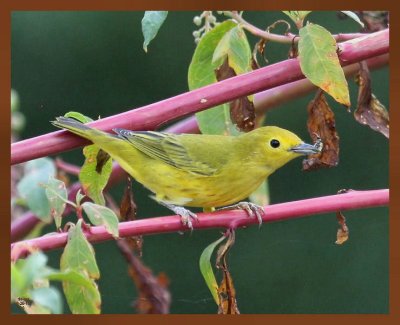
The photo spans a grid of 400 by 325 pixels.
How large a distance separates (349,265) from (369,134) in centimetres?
42

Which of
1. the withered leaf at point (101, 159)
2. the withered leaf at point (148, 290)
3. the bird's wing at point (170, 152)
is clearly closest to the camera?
the withered leaf at point (101, 159)

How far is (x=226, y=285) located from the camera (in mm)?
1289

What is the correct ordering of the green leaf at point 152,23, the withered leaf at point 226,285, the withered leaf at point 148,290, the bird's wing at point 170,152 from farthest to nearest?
the bird's wing at point 170,152 → the withered leaf at point 148,290 → the green leaf at point 152,23 → the withered leaf at point 226,285

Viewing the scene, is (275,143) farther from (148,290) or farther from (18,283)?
(18,283)

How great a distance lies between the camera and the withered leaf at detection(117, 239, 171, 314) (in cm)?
160

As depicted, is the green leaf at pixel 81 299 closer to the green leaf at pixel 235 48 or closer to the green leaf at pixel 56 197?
the green leaf at pixel 56 197

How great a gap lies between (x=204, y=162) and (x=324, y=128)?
0.48 metres

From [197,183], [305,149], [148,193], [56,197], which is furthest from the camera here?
[148,193]

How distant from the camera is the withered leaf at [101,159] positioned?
147 centimetres

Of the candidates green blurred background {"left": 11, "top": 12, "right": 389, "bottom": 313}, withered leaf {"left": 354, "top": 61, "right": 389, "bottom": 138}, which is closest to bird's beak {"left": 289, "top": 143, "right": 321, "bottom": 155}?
withered leaf {"left": 354, "top": 61, "right": 389, "bottom": 138}

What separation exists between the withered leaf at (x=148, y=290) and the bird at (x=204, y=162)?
0.50ft

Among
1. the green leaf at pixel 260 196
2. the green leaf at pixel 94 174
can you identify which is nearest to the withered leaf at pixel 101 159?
the green leaf at pixel 94 174

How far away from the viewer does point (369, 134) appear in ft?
7.95

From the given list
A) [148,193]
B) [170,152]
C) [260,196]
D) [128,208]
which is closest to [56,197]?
[128,208]
